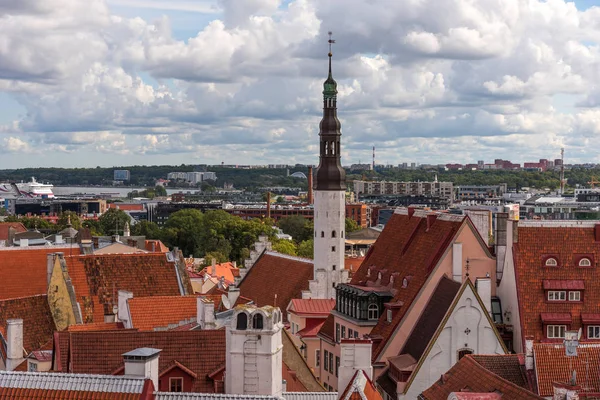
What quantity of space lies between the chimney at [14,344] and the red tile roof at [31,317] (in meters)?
6.41

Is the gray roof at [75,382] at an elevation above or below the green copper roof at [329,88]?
below

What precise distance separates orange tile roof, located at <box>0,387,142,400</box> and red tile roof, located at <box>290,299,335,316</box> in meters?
41.7

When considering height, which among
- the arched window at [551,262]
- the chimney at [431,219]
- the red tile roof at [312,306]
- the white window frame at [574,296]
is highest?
the chimney at [431,219]

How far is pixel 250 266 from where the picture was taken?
93562 millimetres

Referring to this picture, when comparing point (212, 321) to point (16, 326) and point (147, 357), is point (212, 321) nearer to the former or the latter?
point (16, 326)

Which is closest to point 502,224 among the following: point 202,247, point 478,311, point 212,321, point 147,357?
point 478,311

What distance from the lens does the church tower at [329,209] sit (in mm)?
80000

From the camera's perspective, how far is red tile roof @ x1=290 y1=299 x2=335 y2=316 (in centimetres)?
7106

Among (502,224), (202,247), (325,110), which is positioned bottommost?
(202,247)

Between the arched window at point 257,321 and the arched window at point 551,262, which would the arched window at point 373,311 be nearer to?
the arched window at point 551,262

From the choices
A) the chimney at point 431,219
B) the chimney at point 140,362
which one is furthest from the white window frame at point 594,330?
the chimney at point 140,362

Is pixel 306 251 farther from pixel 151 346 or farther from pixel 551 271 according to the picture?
pixel 151 346

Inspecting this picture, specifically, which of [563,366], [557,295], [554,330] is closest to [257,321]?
[563,366]

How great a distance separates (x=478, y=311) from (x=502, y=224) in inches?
385
